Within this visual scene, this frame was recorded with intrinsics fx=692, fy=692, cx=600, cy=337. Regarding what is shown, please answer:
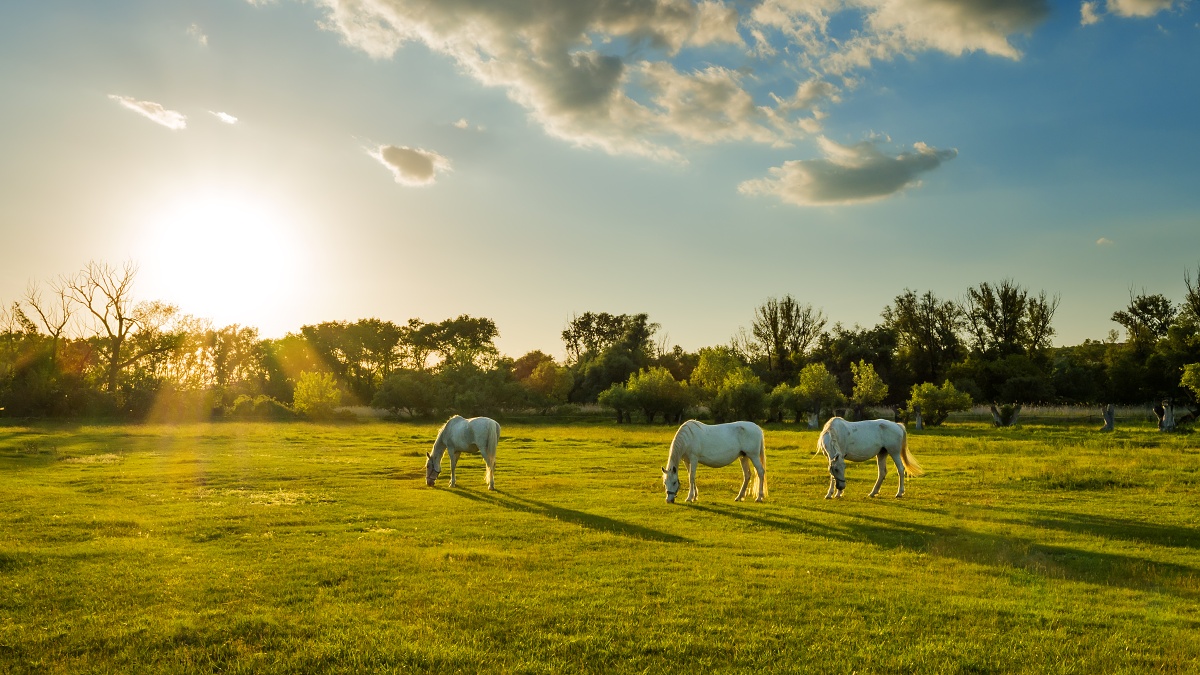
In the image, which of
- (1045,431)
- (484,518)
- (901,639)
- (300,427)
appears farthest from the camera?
(300,427)

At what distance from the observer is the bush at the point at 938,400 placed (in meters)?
52.3

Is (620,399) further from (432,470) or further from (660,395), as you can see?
(432,470)

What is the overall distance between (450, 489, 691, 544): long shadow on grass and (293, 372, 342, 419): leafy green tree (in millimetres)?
49626

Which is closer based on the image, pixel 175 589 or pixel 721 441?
pixel 175 589

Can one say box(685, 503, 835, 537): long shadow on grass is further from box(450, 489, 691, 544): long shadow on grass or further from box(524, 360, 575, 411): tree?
box(524, 360, 575, 411): tree

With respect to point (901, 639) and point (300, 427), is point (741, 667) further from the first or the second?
point (300, 427)

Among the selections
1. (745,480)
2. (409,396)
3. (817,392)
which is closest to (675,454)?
(745,480)

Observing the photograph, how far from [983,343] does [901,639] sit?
91.0m

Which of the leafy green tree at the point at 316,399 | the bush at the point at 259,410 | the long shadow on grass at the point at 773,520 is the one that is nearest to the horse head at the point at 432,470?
the long shadow on grass at the point at 773,520

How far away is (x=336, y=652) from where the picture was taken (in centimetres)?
722

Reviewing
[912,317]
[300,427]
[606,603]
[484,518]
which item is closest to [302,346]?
[300,427]

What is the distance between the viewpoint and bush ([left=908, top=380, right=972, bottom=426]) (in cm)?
5228

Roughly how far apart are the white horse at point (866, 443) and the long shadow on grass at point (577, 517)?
682 cm

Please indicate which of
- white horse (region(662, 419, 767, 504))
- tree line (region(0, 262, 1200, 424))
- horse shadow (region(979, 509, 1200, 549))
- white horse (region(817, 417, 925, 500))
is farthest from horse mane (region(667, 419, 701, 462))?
tree line (region(0, 262, 1200, 424))
